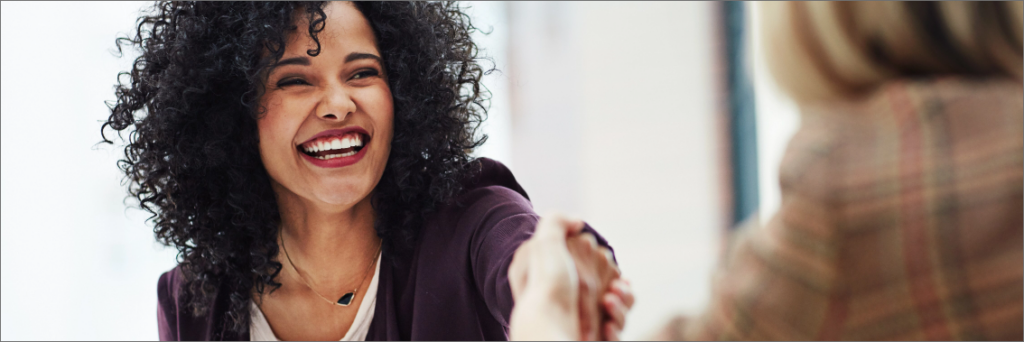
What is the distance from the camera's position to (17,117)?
58.1 inches

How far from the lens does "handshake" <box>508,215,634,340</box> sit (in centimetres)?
54

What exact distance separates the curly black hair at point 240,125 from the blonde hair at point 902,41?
23.5 inches

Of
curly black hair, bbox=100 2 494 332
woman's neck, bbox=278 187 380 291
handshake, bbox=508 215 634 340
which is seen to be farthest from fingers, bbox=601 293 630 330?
woman's neck, bbox=278 187 380 291

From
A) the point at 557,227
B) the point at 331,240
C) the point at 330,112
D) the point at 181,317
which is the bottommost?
the point at 181,317

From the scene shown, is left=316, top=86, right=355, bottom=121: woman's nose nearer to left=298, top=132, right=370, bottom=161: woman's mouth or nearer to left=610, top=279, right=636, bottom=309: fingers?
left=298, top=132, right=370, bottom=161: woman's mouth

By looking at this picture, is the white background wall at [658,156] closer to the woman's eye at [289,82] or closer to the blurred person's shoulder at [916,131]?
the blurred person's shoulder at [916,131]

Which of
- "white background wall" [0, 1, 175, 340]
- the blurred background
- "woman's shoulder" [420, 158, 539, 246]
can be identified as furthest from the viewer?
"white background wall" [0, 1, 175, 340]

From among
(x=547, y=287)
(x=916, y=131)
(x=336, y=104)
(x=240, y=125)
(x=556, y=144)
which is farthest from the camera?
(x=556, y=144)

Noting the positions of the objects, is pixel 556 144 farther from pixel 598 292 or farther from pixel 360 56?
pixel 598 292

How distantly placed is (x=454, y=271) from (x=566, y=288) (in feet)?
1.26

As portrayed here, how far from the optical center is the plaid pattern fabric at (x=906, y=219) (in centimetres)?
44

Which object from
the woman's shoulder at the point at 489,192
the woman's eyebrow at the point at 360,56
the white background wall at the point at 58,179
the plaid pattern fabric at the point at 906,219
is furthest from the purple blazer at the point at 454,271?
the white background wall at the point at 58,179

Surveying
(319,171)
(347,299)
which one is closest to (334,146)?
(319,171)

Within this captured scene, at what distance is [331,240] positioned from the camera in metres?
1.03
